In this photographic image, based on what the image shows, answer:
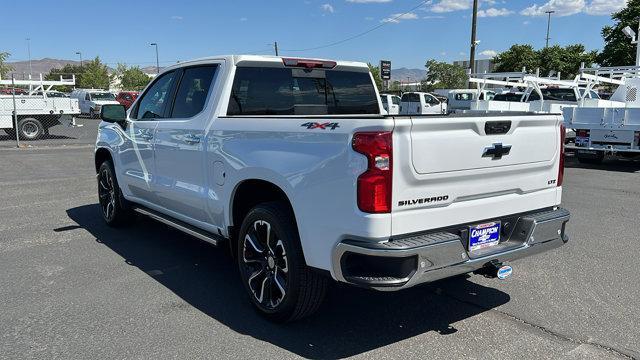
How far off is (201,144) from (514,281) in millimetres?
3018

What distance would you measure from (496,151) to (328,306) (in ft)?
5.84

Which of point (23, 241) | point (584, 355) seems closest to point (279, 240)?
point (584, 355)

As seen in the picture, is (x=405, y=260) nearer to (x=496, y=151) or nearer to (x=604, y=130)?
(x=496, y=151)

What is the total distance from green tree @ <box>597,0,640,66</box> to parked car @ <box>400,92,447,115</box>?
82.5ft

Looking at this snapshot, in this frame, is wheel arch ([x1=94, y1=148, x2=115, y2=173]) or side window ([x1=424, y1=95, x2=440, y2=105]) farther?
side window ([x1=424, y1=95, x2=440, y2=105])

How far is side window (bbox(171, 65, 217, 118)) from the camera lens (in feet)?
15.7

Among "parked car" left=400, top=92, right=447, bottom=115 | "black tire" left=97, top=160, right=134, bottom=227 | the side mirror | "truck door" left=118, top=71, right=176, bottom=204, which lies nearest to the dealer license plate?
"truck door" left=118, top=71, right=176, bottom=204

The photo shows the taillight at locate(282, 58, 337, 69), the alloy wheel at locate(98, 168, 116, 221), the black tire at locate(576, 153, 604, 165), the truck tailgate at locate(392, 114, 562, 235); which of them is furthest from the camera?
the black tire at locate(576, 153, 604, 165)

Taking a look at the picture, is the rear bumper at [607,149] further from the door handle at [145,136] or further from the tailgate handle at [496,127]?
the door handle at [145,136]

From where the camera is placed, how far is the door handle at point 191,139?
4.54 meters

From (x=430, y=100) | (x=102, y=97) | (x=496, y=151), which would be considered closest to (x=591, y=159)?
(x=496, y=151)

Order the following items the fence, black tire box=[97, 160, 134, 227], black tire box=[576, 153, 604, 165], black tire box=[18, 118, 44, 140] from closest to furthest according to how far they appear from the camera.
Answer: black tire box=[97, 160, 134, 227], black tire box=[576, 153, 604, 165], the fence, black tire box=[18, 118, 44, 140]

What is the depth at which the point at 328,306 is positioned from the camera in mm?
4285

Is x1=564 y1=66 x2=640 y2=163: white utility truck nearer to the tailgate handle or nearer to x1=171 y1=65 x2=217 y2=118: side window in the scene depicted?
the tailgate handle
